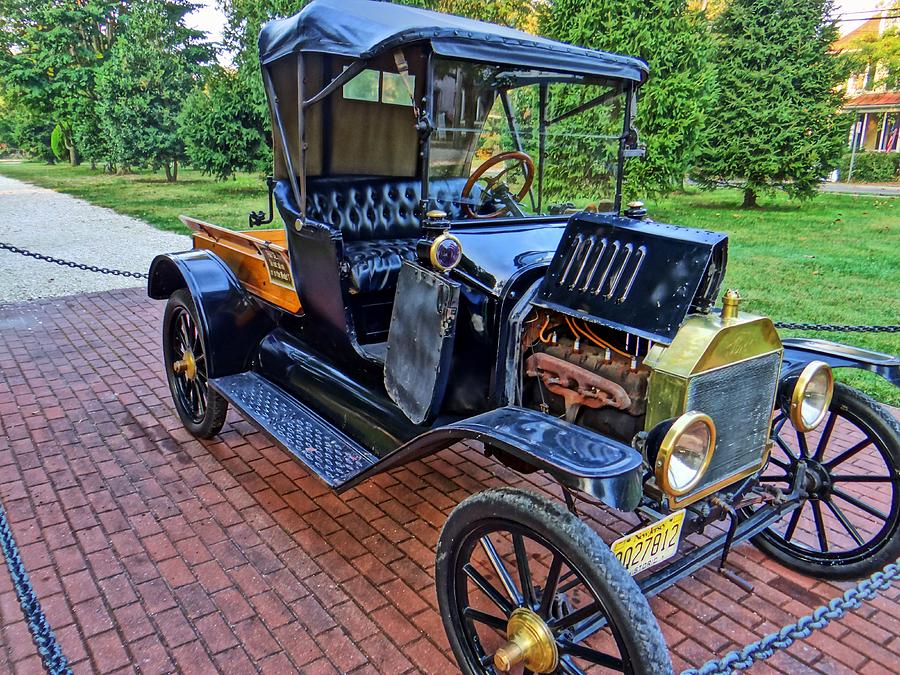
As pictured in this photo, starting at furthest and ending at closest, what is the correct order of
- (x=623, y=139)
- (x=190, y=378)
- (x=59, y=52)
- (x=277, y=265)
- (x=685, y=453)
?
(x=59, y=52)
(x=190, y=378)
(x=277, y=265)
(x=623, y=139)
(x=685, y=453)

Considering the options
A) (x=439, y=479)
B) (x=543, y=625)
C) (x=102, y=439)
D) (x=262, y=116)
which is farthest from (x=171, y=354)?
(x=262, y=116)

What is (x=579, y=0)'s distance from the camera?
424 inches

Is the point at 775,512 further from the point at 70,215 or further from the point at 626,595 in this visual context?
the point at 70,215

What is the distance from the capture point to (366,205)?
426cm

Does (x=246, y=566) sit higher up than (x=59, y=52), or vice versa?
(x=59, y=52)

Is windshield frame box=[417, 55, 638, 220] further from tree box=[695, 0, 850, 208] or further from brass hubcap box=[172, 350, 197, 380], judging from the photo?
tree box=[695, 0, 850, 208]

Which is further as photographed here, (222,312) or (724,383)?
(222,312)

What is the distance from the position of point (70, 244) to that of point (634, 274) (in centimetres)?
1074

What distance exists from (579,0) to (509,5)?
457 cm

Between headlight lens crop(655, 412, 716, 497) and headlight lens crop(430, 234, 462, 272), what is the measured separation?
1.03m

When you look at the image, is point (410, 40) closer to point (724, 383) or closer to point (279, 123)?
point (279, 123)

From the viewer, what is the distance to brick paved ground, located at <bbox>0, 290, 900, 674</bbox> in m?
2.36

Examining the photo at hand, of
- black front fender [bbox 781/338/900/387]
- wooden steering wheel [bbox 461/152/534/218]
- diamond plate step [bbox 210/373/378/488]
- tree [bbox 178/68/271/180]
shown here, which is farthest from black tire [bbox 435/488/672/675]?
tree [bbox 178/68/271/180]

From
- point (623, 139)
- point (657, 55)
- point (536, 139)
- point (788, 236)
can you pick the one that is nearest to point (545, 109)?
point (536, 139)
